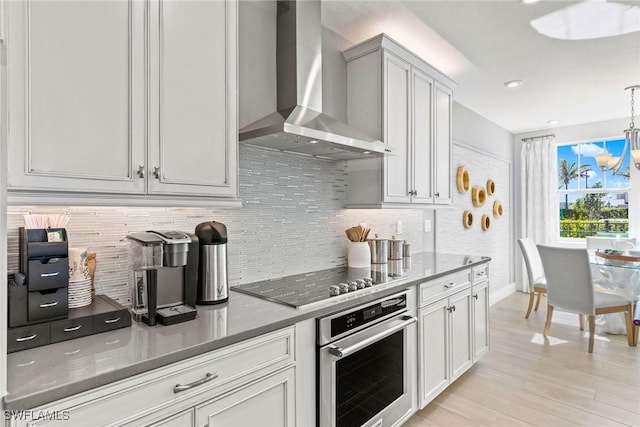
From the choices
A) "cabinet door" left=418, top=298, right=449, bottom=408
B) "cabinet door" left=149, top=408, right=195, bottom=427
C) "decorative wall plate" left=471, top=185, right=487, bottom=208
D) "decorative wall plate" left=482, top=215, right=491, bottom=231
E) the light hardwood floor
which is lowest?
the light hardwood floor

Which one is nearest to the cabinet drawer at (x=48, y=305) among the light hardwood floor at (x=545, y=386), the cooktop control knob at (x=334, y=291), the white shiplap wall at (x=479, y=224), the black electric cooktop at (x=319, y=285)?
the black electric cooktop at (x=319, y=285)

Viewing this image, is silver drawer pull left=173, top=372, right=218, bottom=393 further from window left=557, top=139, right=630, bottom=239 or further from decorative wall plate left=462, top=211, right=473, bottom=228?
window left=557, top=139, right=630, bottom=239

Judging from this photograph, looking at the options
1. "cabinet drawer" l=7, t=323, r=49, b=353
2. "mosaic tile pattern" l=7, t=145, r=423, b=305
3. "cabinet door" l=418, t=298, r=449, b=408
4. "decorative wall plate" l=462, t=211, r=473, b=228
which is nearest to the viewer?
"cabinet drawer" l=7, t=323, r=49, b=353

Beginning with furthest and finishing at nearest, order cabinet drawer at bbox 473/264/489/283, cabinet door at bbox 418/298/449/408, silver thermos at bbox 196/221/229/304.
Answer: cabinet drawer at bbox 473/264/489/283
cabinet door at bbox 418/298/449/408
silver thermos at bbox 196/221/229/304

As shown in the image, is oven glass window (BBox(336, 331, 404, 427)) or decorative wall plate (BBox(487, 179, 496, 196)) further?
decorative wall plate (BBox(487, 179, 496, 196))

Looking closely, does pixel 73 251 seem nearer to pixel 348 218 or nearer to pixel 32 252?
pixel 32 252

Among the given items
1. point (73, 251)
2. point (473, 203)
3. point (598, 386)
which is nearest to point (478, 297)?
point (598, 386)

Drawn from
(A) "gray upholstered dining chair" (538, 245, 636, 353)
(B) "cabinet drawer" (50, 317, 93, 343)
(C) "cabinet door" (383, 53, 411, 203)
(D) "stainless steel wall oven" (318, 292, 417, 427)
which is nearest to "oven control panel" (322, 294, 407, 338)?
(D) "stainless steel wall oven" (318, 292, 417, 427)

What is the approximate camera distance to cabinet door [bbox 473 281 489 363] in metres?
2.82

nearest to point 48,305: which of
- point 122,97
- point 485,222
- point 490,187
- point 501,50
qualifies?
point 122,97

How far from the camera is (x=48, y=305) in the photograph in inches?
44.0

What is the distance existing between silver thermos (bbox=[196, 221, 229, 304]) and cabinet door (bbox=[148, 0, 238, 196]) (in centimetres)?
21

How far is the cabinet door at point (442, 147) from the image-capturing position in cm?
298

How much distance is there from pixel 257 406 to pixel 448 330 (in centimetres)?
160
